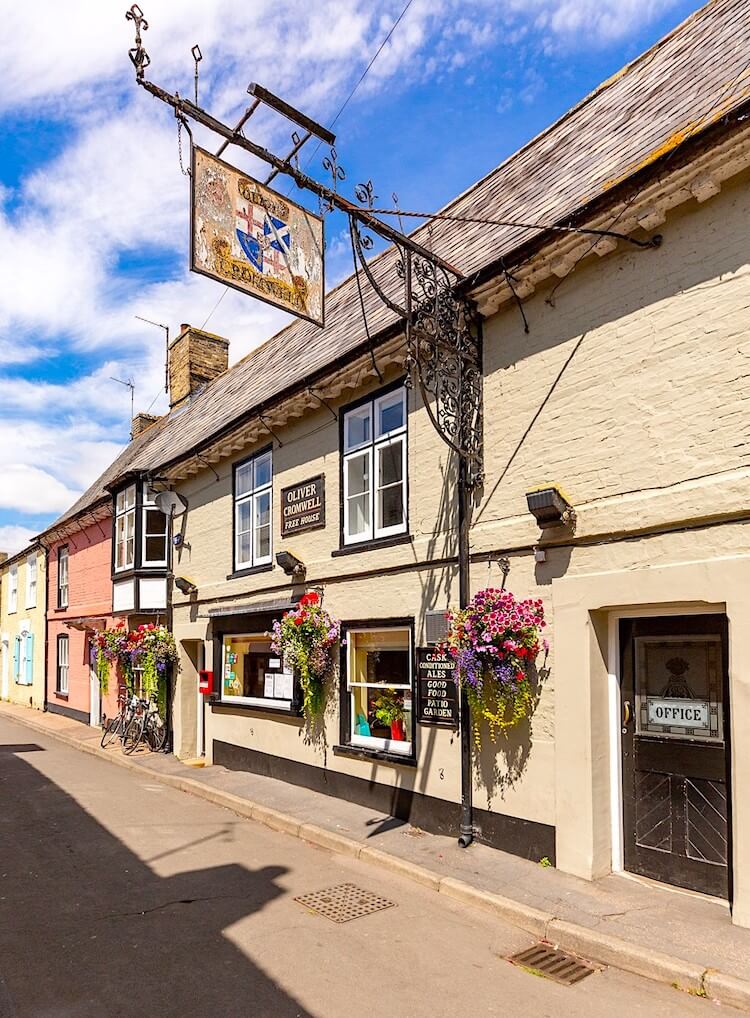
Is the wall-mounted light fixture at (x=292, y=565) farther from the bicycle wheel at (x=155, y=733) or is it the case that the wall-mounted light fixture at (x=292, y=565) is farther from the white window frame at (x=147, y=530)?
the bicycle wheel at (x=155, y=733)

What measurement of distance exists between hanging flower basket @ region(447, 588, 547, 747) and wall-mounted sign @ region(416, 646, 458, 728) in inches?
23.2

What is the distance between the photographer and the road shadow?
502 cm

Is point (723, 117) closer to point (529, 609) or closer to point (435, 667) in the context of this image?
point (529, 609)

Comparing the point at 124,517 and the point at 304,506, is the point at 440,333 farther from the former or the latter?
the point at 124,517

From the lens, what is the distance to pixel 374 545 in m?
9.95

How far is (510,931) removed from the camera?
620cm

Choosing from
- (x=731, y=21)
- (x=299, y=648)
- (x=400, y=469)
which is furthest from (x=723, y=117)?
(x=299, y=648)

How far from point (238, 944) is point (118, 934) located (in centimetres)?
100

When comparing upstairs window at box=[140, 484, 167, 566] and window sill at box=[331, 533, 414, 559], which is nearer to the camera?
window sill at box=[331, 533, 414, 559]

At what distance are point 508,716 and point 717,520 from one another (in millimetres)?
2778

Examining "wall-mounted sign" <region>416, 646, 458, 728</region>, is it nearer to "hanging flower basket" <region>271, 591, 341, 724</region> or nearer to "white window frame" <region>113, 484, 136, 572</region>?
"hanging flower basket" <region>271, 591, 341, 724</region>

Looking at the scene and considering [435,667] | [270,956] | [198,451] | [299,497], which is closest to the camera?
[270,956]

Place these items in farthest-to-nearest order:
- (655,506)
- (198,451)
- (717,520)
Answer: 1. (198,451)
2. (655,506)
3. (717,520)

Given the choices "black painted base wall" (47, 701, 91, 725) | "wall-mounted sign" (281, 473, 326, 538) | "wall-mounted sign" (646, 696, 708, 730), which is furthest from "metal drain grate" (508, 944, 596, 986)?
"black painted base wall" (47, 701, 91, 725)
